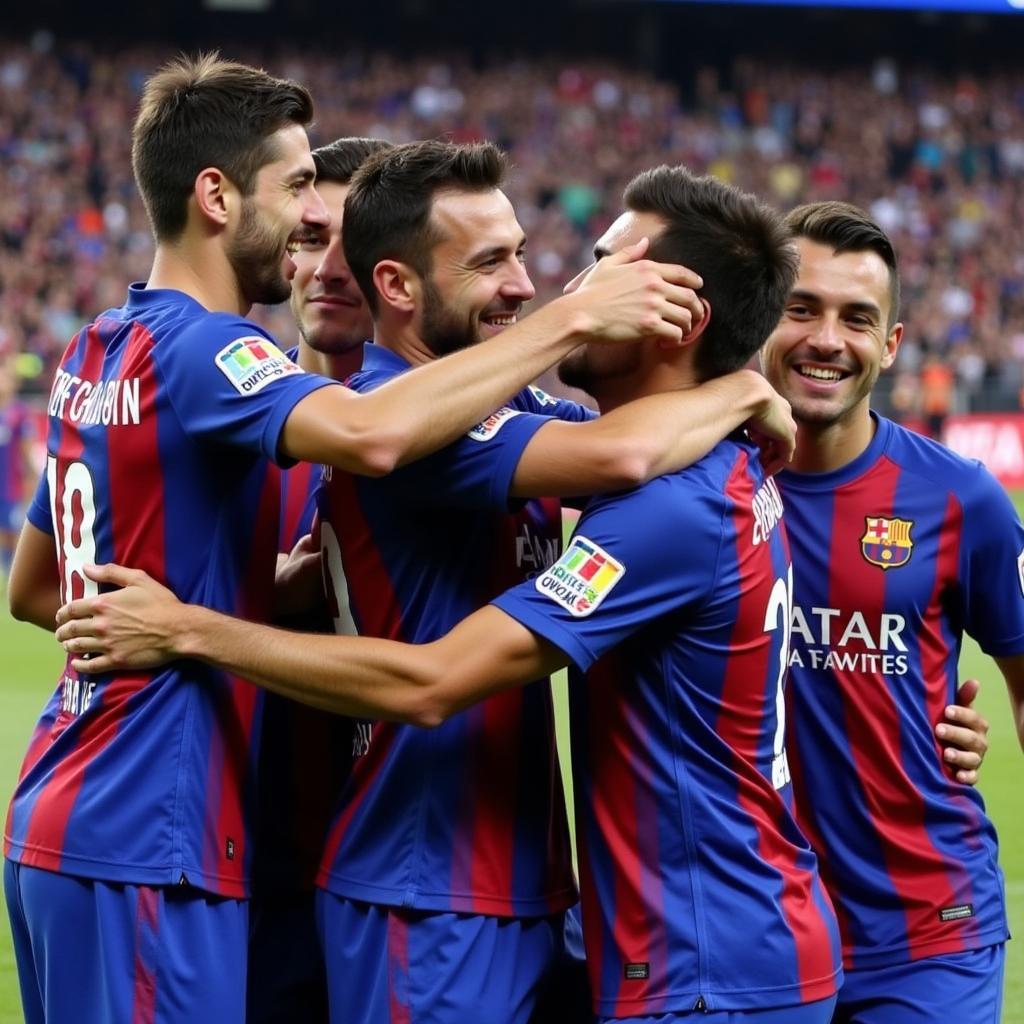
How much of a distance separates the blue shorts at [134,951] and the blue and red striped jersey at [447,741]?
0.79 feet

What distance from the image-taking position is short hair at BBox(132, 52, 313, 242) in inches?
132

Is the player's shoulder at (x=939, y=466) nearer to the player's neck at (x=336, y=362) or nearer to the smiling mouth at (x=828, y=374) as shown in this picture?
the smiling mouth at (x=828, y=374)

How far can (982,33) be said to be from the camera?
119 feet

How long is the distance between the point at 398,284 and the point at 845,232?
1.16 meters

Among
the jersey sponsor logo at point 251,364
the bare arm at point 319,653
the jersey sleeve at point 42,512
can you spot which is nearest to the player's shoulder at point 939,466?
the bare arm at point 319,653

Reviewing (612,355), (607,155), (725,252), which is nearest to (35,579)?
(612,355)

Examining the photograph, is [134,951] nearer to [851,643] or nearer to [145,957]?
[145,957]

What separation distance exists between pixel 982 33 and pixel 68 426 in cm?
3623

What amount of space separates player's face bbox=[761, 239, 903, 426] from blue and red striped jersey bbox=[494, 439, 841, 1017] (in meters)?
0.84

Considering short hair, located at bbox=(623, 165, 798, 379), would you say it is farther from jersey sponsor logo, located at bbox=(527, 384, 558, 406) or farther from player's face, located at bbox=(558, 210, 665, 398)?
jersey sponsor logo, located at bbox=(527, 384, 558, 406)

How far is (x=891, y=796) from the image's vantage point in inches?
146

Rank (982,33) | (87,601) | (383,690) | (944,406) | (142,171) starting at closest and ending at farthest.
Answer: (383,690) < (87,601) < (142,171) < (944,406) < (982,33)

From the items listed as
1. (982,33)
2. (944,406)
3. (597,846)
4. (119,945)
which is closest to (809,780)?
(597,846)

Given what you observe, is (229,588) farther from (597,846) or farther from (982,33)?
(982,33)
